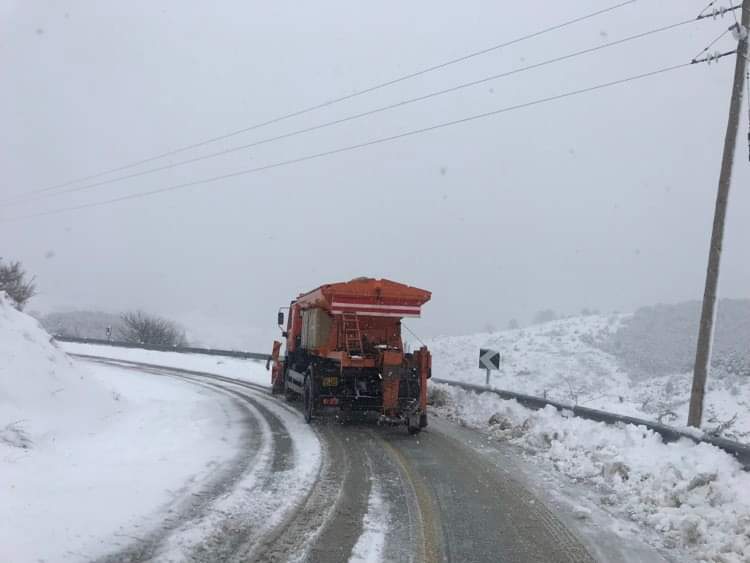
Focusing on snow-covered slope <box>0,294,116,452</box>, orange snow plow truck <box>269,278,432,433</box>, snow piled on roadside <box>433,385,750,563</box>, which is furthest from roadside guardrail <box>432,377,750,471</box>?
snow-covered slope <box>0,294,116,452</box>

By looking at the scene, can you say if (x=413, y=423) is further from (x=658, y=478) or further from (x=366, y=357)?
(x=658, y=478)

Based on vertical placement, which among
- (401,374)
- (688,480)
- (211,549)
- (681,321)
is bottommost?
(211,549)

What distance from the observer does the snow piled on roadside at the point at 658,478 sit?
6.07 m

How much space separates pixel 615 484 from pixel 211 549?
5342 millimetres

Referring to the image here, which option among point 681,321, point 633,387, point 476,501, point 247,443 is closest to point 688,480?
point 476,501

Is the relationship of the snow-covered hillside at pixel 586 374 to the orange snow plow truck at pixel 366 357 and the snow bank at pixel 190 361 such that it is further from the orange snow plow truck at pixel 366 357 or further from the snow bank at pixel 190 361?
the snow bank at pixel 190 361

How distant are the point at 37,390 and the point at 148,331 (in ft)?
118

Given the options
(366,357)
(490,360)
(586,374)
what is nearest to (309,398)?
(366,357)

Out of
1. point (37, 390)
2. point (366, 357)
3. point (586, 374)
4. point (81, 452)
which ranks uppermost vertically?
point (366, 357)

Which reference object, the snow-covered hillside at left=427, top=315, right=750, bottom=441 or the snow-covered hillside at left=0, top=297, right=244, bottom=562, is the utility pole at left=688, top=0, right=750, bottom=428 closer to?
the snow-covered hillside at left=427, top=315, right=750, bottom=441

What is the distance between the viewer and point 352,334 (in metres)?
14.0

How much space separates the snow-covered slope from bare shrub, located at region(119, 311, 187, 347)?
104 ft

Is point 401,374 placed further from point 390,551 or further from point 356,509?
point 390,551

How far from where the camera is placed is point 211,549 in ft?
17.8
